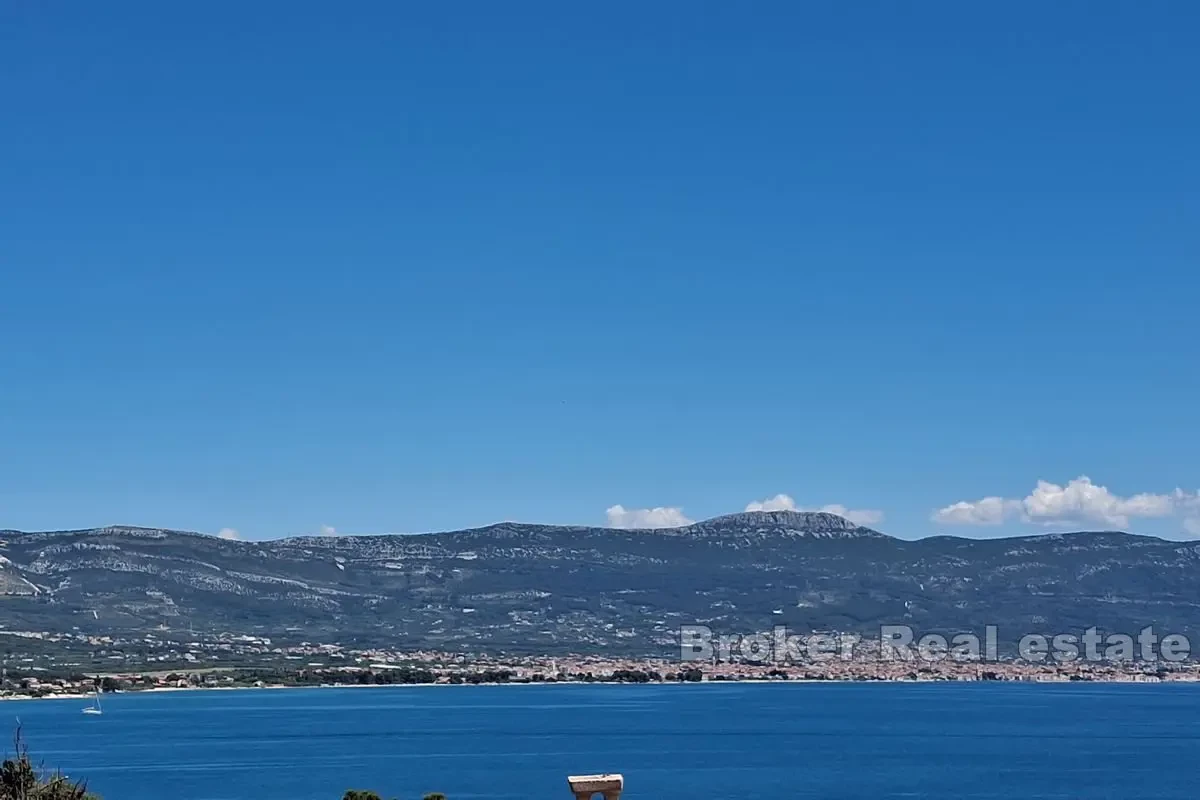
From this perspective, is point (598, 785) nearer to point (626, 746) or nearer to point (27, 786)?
point (27, 786)

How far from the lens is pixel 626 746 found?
93.3 metres

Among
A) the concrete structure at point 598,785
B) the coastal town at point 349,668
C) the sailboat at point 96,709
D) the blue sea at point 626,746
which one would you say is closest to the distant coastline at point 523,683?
the coastal town at point 349,668

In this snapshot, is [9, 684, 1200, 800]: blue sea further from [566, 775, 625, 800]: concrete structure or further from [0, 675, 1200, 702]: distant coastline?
[566, 775, 625, 800]: concrete structure

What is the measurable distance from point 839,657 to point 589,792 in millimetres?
189736

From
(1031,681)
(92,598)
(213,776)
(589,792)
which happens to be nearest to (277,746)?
(213,776)

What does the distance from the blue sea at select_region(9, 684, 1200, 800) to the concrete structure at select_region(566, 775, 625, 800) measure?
51838mm

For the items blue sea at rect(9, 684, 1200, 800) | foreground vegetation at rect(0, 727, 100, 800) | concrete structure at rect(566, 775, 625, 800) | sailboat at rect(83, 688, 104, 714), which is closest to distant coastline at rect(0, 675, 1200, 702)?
blue sea at rect(9, 684, 1200, 800)

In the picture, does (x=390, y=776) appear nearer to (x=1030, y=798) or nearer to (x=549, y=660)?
(x=1030, y=798)

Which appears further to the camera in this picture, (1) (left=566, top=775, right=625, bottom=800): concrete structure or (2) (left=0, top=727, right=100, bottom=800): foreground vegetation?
(2) (left=0, top=727, right=100, bottom=800): foreground vegetation

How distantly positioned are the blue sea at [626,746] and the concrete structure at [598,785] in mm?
51838

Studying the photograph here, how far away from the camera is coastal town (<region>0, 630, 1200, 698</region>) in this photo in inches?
5773

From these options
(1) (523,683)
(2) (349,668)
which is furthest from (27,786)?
(2) (349,668)

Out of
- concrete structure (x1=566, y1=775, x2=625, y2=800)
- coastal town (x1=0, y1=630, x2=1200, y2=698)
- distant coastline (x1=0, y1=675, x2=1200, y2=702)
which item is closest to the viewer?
concrete structure (x1=566, y1=775, x2=625, y2=800)

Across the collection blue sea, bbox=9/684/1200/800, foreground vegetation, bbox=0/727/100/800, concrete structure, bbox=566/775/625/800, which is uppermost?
concrete structure, bbox=566/775/625/800
